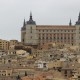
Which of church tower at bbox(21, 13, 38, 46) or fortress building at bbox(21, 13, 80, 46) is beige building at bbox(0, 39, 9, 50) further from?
fortress building at bbox(21, 13, 80, 46)

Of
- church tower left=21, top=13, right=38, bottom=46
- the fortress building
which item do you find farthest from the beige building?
the fortress building

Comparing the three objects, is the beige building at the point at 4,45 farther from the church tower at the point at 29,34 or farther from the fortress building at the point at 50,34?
the fortress building at the point at 50,34

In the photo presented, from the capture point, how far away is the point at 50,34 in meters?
120

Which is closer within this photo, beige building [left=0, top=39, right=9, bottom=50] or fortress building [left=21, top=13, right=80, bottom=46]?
beige building [left=0, top=39, right=9, bottom=50]

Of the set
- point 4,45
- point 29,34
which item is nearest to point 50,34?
point 29,34

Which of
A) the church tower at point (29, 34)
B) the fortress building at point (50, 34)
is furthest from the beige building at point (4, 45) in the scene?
the fortress building at point (50, 34)

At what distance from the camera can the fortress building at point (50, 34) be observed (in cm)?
11888

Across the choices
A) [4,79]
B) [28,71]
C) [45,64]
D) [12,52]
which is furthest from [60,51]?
[4,79]

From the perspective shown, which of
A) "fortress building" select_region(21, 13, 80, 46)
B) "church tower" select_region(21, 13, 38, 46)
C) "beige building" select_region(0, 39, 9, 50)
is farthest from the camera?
"fortress building" select_region(21, 13, 80, 46)

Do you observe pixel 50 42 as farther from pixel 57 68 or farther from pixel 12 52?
pixel 57 68

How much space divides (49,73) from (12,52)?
29.0 meters

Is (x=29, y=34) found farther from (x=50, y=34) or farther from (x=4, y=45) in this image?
(x=4, y=45)

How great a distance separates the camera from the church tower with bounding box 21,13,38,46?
389 feet

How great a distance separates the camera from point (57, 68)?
7931cm
